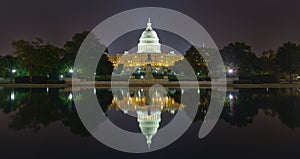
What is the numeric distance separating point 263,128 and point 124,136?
4589mm

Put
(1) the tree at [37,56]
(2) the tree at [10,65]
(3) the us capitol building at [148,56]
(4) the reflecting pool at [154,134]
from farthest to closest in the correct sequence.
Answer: (3) the us capitol building at [148,56]
(2) the tree at [10,65]
(1) the tree at [37,56]
(4) the reflecting pool at [154,134]

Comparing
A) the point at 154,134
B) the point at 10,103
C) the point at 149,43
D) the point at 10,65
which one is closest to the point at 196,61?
the point at 10,65

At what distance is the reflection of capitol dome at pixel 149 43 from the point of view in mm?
104312

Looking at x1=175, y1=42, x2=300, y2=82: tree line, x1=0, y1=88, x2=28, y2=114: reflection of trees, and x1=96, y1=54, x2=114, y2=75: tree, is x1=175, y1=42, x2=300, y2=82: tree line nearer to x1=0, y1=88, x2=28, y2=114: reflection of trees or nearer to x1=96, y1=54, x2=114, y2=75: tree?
x1=96, y1=54, x2=114, y2=75: tree

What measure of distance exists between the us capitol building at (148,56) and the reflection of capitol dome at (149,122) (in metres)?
77.0

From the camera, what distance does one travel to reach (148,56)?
10144cm

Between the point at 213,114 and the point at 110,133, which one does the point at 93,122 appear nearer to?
the point at 110,133

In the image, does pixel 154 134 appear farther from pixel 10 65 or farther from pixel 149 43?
pixel 149 43

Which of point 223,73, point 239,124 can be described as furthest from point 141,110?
point 223,73

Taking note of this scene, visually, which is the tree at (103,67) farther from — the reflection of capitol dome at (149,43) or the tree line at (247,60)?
the reflection of capitol dome at (149,43)

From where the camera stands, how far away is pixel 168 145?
351 inches

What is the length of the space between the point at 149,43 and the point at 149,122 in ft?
305

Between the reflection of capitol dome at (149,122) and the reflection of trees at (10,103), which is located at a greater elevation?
the reflection of trees at (10,103)

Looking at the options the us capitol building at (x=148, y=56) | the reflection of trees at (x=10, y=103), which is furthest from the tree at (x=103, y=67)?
the us capitol building at (x=148, y=56)
